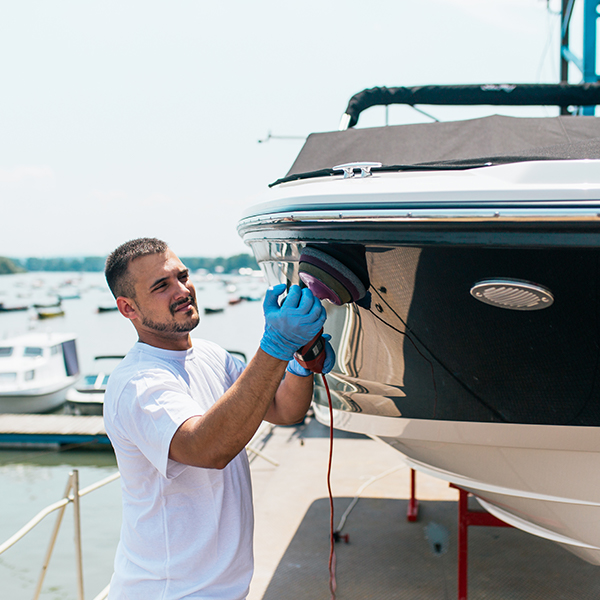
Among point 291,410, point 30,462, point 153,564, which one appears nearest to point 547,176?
point 291,410

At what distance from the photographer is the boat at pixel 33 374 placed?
1388 cm

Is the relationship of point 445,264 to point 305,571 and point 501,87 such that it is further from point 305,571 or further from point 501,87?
point 305,571

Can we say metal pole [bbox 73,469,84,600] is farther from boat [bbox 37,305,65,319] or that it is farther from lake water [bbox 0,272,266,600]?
boat [bbox 37,305,65,319]

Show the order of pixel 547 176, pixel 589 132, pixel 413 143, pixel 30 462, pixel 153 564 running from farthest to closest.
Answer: pixel 30 462
pixel 413 143
pixel 589 132
pixel 153 564
pixel 547 176

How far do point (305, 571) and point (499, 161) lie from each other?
2.81 metres

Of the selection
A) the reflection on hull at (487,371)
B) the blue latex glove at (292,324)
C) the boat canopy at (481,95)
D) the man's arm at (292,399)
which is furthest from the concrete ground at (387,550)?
the boat canopy at (481,95)

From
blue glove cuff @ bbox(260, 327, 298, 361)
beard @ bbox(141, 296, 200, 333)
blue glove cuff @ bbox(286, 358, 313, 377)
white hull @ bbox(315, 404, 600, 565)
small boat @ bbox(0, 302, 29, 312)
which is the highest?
blue glove cuff @ bbox(260, 327, 298, 361)

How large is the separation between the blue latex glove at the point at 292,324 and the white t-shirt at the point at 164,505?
10.9 inches

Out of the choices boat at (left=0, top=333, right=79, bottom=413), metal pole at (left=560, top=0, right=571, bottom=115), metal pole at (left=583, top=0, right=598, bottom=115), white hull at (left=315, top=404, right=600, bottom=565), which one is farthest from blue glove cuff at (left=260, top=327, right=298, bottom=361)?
boat at (left=0, top=333, right=79, bottom=413)

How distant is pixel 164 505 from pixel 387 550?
8.14 feet

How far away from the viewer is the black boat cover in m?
2.45

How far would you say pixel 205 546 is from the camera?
1429 millimetres

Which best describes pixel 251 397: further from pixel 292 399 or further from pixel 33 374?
pixel 33 374

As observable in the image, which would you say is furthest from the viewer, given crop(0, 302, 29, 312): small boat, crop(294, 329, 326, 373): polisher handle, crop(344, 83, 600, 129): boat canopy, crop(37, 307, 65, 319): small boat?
crop(0, 302, 29, 312): small boat
